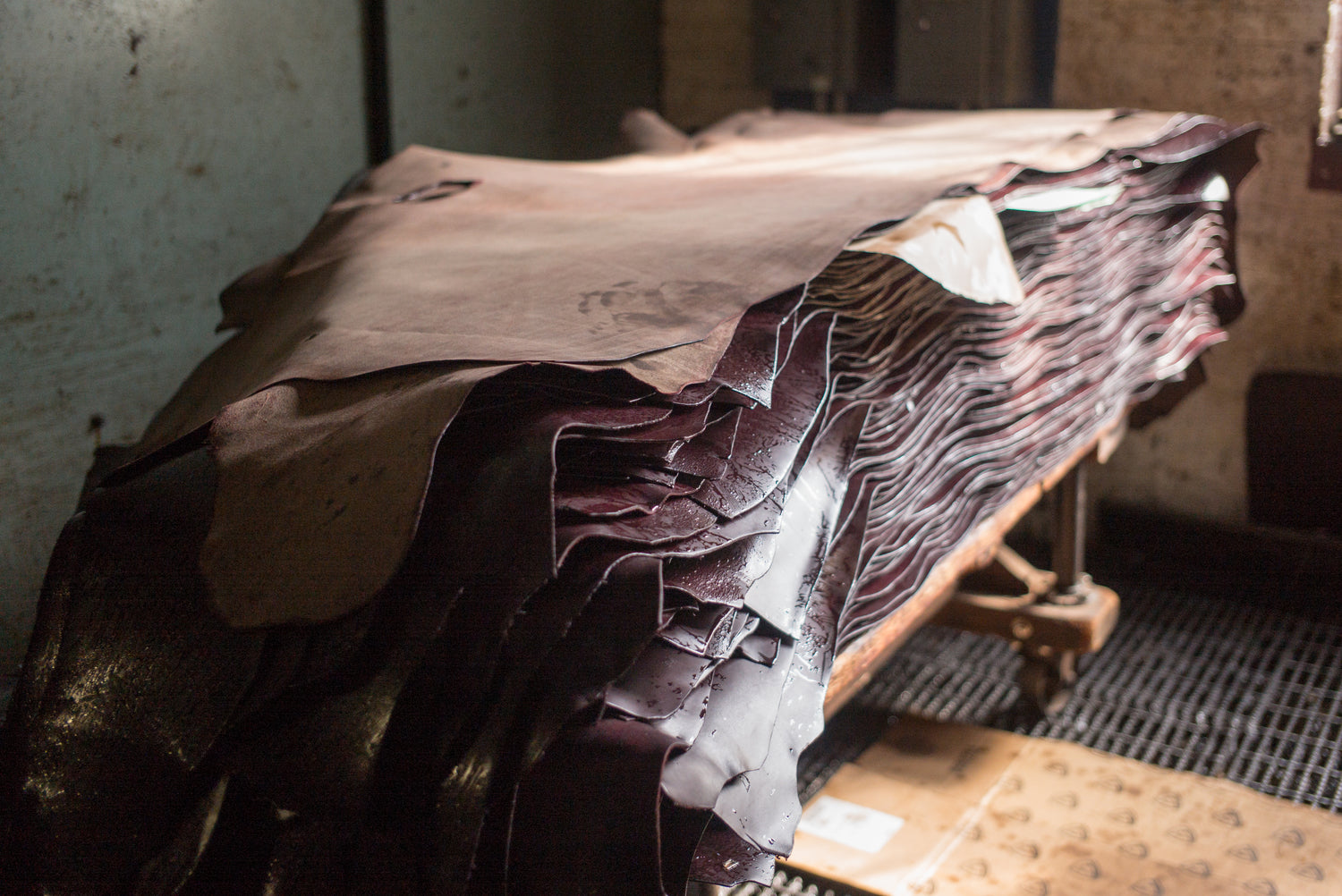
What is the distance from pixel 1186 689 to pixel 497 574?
8.03 feet

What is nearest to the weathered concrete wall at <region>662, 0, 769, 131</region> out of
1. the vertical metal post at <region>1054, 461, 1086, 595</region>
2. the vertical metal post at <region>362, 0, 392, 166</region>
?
the vertical metal post at <region>362, 0, 392, 166</region>

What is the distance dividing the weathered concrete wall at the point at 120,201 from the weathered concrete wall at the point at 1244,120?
227 cm

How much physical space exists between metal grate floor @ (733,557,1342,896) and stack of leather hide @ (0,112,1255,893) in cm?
118

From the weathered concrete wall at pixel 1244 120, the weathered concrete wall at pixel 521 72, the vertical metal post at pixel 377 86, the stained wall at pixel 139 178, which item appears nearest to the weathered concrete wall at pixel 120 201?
the stained wall at pixel 139 178

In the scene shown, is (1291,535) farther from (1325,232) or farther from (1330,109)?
(1330,109)

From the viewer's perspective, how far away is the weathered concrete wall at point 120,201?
194 centimetres

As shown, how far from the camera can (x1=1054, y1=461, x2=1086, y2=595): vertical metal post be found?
261 centimetres

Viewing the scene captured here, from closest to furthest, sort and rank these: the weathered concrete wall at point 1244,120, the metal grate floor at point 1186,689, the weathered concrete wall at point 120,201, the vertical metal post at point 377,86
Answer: the weathered concrete wall at point 120,201 → the metal grate floor at point 1186,689 → the vertical metal post at point 377,86 → the weathered concrete wall at point 1244,120

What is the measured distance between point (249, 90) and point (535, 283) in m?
1.49

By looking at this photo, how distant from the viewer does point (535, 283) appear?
1.24 metres

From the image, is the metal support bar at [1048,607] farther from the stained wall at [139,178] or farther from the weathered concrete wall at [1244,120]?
the stained wall at [139,178]

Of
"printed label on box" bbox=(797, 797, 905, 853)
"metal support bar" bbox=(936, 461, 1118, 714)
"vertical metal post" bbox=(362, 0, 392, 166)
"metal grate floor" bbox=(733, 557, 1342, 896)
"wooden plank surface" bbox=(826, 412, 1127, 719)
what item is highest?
"vertical metal post" bbox=(362, 0, 392, 166)

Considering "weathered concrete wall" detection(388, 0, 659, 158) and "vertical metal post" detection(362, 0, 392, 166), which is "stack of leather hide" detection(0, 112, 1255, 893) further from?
"weathered concrete wall" detection(388, 0, 659, 158)

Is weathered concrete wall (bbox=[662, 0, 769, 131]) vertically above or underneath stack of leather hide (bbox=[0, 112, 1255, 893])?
above
